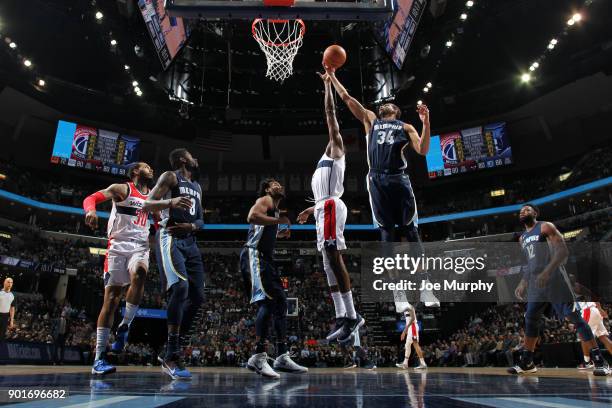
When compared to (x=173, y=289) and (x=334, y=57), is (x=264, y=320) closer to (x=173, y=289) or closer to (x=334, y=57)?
(x=173, y=289)

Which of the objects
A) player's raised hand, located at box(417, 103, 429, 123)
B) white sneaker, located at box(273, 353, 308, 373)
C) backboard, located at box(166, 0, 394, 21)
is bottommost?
white sneaker, located at box(273, 353, 308, 373)

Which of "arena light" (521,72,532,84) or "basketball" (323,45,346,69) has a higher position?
"arena light" (521,72,532,84)

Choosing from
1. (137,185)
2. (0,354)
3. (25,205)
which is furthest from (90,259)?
(137,185)

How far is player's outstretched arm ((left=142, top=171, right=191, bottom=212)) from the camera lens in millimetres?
4504

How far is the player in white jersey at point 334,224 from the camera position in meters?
4.50

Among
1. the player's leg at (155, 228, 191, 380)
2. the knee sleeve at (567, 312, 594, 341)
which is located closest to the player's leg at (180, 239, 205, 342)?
the player's leg at (155, 228, 191, 380)

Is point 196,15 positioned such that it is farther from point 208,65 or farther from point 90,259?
point 90,259

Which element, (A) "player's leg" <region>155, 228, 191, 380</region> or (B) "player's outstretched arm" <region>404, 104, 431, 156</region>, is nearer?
(B) "player's outstretched arm" <region>404, 104, 431, 156</region>

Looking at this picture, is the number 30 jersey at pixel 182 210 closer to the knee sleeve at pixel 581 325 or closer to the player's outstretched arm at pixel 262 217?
the player's outstretched arm at pixel 262 217

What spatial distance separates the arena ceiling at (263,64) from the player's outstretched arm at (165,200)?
12332 millimetres

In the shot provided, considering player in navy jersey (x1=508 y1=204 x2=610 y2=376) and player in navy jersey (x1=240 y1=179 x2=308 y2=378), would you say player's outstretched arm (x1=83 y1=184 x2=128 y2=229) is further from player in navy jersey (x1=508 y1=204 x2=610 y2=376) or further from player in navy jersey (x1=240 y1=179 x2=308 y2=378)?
player in navy jersey (x1=508 y1=204 x2=610 y2=376)

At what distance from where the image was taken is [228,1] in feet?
19.4

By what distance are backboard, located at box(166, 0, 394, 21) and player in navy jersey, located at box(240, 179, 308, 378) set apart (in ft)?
7.43

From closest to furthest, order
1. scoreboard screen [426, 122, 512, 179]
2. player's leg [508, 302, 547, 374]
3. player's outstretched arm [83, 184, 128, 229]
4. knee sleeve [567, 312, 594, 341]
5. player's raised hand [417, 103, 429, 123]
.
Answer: player's raised hand [417, 103, 429, 123]
player's outstretched arm [83, 184, 128, 229]
player's leg [508, 302, 547, 374]
knee sleeve [567, 312, 594, 341]
scoreboard screen [426, 122, 512, 179]
